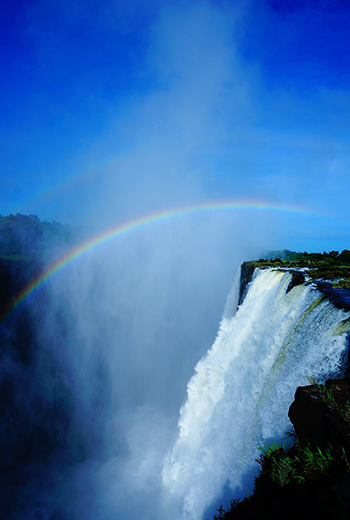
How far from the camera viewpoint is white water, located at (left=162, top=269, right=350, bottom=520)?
16.0 ft

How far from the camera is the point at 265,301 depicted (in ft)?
34.7

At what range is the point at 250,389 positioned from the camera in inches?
275

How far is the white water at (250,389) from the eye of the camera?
4881mm

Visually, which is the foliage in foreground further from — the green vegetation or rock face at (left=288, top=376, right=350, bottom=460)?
the green vegetation

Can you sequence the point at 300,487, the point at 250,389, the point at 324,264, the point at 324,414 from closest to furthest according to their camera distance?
the point at 300,487, the point at 324,414, the point at 250,389, the point at 324,264

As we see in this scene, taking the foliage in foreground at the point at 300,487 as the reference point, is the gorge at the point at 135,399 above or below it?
above

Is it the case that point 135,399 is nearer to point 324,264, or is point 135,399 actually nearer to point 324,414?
point 324,264

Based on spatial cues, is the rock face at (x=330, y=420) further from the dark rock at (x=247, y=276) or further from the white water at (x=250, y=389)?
the dark rock at (x=247, y=276)

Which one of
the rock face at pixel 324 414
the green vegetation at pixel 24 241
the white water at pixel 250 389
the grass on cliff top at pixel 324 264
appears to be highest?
the green vegetation at pixel 24 241

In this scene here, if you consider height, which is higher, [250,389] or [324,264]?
[324,264]

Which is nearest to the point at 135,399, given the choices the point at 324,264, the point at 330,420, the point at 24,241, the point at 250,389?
the point at 324,264

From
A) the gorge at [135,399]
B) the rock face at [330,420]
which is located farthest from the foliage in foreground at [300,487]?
the gorge at [135,399]

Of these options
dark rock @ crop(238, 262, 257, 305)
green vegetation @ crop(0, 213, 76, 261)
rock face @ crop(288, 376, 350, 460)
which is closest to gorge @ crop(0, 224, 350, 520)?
dark rock @ crop(238, 262, 257, 305)

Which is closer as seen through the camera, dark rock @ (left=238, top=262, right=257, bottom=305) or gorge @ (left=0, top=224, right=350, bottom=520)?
gorge @ (left=0, top=224, right=350, bottom=520)
